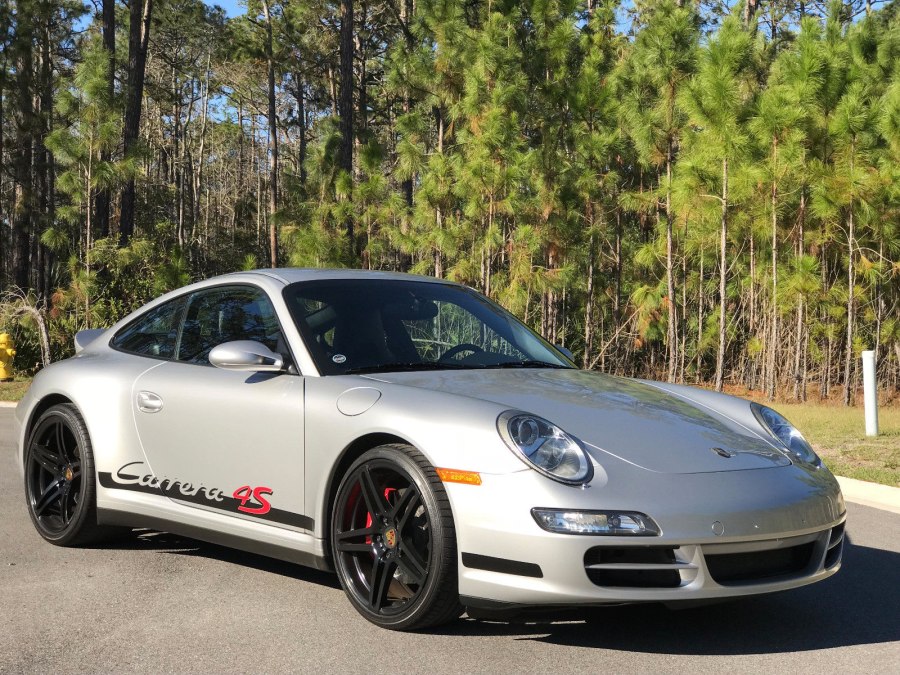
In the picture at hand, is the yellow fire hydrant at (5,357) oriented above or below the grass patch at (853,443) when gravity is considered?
above

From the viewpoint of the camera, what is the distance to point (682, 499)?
3.85 m

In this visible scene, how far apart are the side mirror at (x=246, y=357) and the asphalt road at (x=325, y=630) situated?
3.46 ft

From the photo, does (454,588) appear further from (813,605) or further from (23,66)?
(23,66)

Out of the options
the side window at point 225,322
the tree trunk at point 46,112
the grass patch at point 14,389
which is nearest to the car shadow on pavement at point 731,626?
the side window at point 225,322

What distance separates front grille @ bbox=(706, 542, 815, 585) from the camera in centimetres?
389

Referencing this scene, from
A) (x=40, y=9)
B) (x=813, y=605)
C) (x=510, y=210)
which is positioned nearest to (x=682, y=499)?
(x=813, y=605)

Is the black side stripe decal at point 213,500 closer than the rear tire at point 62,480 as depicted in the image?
Yes

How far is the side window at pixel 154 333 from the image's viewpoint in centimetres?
569

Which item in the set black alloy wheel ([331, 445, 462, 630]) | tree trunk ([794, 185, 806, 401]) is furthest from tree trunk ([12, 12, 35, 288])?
black alloy wheel ([331, 445, 462, 630])

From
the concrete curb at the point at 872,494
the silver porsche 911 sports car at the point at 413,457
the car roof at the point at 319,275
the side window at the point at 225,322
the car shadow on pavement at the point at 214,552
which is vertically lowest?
the concrete curb at the point at 872,494

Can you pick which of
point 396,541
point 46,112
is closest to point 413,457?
point 396,541

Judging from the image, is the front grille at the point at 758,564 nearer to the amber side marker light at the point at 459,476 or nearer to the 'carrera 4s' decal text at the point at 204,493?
the amber side marker light at the point at 459,476

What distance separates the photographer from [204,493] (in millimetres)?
5047

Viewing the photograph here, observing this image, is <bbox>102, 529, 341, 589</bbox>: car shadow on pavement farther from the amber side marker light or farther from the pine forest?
the pine forest
